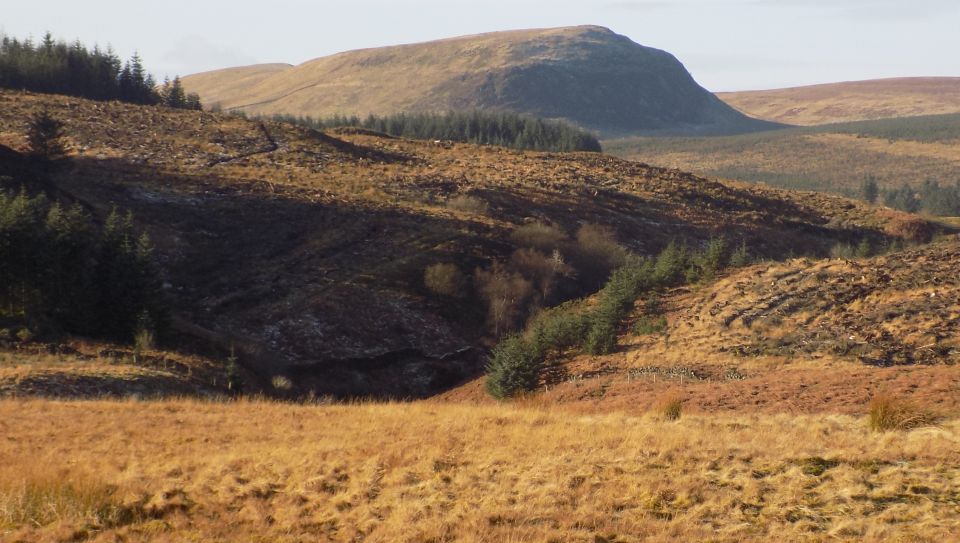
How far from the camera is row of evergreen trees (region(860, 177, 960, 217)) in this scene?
104 meters

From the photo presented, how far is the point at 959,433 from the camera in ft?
41.4

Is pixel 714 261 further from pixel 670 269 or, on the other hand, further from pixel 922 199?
pixel 922 199

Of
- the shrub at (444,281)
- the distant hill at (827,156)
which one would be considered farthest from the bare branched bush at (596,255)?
the distant hill at (827,156)

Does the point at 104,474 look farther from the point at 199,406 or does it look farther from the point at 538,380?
the point at 538,380

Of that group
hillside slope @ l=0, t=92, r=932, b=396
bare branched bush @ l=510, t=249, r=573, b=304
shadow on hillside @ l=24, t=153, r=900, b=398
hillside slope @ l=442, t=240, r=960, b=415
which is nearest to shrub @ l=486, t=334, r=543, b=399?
hillside slope @ l=442, t=240, r=960, b=415

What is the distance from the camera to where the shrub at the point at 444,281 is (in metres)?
39.0

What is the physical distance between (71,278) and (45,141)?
26922 millimetres

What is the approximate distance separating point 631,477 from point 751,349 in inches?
595

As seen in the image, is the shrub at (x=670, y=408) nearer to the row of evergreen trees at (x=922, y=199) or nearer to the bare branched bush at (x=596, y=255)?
the bare branched bush at (x=596, y=255)

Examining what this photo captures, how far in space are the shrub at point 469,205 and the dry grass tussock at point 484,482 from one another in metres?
38.0

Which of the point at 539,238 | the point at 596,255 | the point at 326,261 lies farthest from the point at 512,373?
the point at 596,255

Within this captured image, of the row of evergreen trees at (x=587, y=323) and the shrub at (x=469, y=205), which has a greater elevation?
the shrub at (x=469, y=205)

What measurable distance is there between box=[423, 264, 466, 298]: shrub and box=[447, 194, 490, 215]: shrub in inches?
Result: 499

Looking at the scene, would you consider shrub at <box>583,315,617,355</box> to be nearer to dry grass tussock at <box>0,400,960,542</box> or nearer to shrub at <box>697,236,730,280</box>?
shrub at <box>697,236,730,280</box>
